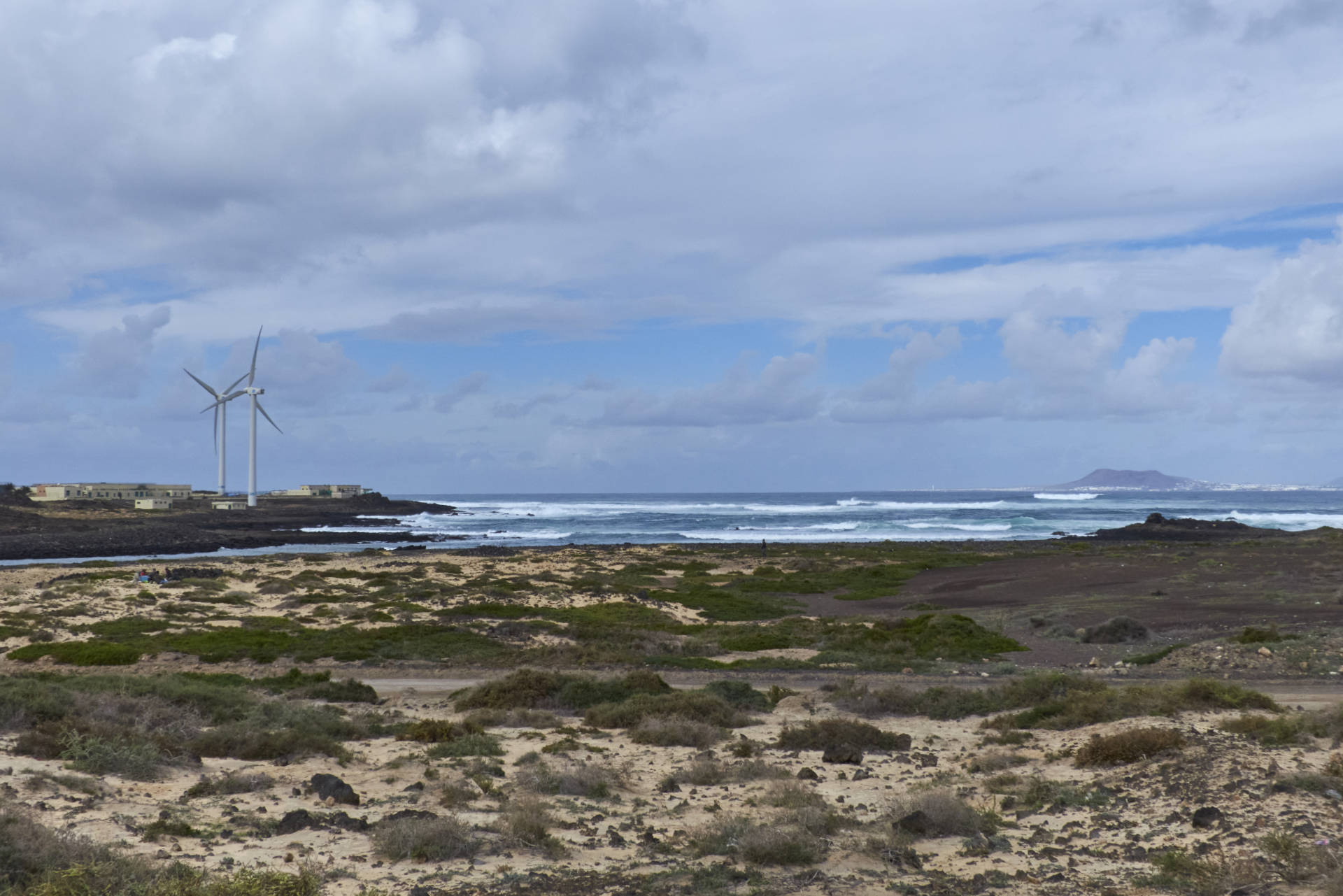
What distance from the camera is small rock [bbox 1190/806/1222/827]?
34.3 feet

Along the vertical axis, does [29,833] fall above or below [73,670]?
above

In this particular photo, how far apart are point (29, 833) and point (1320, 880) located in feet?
39.8

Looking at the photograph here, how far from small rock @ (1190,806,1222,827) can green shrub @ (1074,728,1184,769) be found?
8.42 ft

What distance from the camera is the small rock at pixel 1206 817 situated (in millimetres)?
10445

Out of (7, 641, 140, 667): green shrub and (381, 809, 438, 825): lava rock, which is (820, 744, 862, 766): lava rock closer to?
(381, 809, 438, 825): lava rock

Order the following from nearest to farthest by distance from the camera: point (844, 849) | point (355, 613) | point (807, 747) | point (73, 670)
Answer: point (844, 849) < point (807, 747) < point (73, 670) < point (355, 613)

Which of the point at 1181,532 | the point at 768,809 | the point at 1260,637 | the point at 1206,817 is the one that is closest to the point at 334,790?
the point at 768,809

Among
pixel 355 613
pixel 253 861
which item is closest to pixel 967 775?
pixel 253 861

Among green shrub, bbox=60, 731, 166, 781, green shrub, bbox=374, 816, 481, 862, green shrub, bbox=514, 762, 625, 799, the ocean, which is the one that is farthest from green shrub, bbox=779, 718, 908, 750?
the ocean

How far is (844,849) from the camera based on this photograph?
10312 millimetres

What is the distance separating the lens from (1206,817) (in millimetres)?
10562

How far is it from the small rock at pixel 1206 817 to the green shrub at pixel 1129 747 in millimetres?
2565

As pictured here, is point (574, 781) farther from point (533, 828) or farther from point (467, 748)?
point (467, 748)

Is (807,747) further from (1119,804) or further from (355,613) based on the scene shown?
(355,613)
